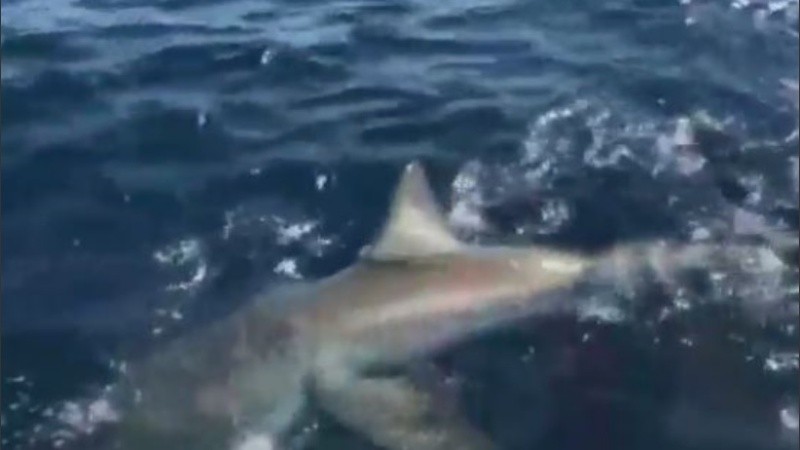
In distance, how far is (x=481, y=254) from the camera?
11.5 meters

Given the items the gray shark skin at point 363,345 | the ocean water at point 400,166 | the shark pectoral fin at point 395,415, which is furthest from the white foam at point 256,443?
the shark pectoral fin at point 395,415

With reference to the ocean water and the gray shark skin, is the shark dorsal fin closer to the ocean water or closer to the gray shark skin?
the gray shark skin

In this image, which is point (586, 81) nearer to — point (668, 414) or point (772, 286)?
point (772, 286)

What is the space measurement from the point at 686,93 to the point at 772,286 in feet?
12.3

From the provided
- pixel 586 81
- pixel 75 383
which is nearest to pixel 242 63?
pixel 586 81

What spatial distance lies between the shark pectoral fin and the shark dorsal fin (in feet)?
3.17

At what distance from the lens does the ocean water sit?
429 inches

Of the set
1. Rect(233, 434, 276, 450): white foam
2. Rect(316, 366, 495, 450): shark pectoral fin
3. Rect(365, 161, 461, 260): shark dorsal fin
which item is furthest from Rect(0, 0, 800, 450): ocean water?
Rect(365, 161, 461, 260): shark dorsal fin

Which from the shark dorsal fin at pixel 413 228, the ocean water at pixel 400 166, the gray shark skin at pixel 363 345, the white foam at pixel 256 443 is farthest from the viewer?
the shark dorsal fin at pixel 413 228

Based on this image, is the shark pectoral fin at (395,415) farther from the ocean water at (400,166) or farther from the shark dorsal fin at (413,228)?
the shark dorsal fin at (413,228)

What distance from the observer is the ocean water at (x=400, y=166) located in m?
10.9

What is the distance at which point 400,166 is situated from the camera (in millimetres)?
13867

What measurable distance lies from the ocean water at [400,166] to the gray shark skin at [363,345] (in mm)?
222

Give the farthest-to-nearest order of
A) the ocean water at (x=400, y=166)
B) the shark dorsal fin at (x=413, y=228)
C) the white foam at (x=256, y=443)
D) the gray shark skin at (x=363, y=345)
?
the shark dorsal fin at (x=413, y=228)
the ocean water at (x=400, y=166)
the gray shark skin at (x=363, y=345)
the white foam at (x=256, y=443)
